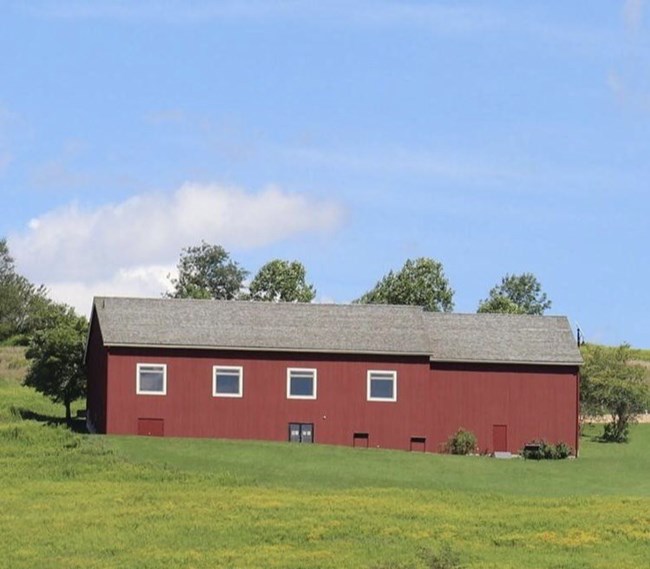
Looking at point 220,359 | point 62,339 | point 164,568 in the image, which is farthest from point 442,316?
point 164,568

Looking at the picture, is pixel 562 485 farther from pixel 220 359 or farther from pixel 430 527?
pixel 220 359

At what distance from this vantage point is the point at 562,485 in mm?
53938

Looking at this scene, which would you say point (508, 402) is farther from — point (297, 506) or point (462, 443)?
point (297, 506)

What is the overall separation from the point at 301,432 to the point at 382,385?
420 cm

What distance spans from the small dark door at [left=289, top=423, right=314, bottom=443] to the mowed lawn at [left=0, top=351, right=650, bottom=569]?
3600 mm

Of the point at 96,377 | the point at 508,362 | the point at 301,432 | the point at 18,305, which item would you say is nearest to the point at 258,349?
the point at 301,432

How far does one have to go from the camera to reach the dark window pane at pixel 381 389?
66.8 metres

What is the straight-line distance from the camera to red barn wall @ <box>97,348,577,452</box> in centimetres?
6531

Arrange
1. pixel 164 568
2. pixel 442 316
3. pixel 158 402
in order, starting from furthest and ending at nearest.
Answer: pixel 442 316
pixel 158 402
pixel 164 568

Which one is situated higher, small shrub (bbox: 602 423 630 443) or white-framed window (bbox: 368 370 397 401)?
white-framed window (bbox: 368 370 397 401)

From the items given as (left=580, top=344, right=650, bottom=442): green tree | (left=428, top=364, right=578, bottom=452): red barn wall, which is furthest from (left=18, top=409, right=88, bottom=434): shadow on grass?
(left=580, top=344, right=650, bottom=442): green tree

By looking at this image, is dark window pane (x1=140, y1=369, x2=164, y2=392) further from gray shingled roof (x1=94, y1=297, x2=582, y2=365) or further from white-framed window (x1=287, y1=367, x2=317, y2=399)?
white-framed window (x1=287, y1=367, x2=317, y2=399)

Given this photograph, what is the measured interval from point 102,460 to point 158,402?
32.6 feet

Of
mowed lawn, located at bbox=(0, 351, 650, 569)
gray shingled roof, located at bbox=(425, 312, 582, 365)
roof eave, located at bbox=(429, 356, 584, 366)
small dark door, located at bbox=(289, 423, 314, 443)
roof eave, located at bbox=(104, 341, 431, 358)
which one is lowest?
mowed lawn, located at bbox=(0, 351, 650, 569)
